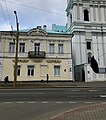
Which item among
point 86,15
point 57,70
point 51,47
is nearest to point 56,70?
point 57,70

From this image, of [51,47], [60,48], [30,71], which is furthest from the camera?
[60,48]

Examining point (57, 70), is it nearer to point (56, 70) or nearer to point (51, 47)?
point (56, 70)

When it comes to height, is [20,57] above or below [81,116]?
above

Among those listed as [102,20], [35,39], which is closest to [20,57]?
[35,39]

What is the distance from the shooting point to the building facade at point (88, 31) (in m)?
45.4

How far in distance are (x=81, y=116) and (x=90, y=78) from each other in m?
27.4

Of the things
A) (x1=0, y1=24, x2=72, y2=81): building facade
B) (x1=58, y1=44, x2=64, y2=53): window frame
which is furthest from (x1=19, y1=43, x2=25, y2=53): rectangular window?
(x1=58, y1=44, x2=64, y2=53): window frame

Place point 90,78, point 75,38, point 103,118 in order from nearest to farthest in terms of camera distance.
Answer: point 103,118
point 90,78
point 75,38

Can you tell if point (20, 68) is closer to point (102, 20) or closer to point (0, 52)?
point (0, 52)

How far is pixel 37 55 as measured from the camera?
35156mm

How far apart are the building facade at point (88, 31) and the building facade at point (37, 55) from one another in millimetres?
8480

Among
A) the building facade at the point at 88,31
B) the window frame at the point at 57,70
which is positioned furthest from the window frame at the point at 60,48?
the building facade at the point at 88,31

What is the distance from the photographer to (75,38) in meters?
45.8

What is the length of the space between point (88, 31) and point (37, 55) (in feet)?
56.7
